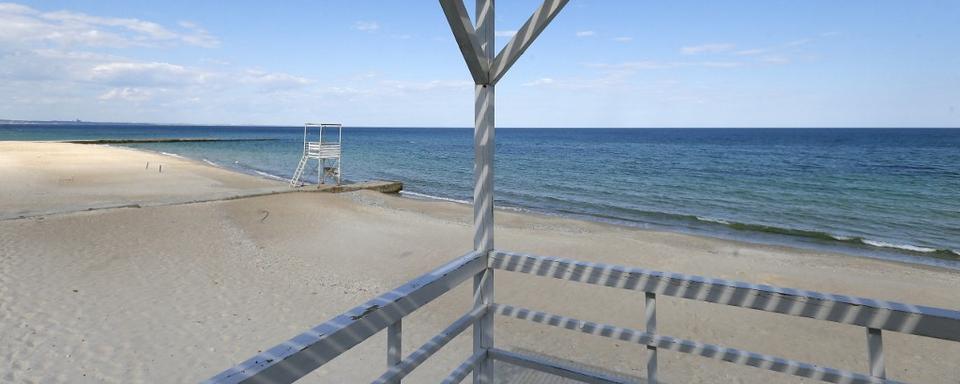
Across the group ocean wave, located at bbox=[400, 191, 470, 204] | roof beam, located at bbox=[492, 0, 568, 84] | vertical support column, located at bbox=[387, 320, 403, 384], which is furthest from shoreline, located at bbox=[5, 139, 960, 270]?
vertical support column, located at bbox=[387, 320, 403, 384]

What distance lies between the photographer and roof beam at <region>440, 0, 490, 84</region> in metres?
2.07

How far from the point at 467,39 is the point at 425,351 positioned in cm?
123

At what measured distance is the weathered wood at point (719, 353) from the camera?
1.99 metres

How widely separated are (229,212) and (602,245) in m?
8.75

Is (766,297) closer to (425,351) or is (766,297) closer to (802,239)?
(425,351)

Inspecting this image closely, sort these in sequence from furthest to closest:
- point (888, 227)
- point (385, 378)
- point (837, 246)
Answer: point (888, 227) < point (837, 246) < point (385, 378)

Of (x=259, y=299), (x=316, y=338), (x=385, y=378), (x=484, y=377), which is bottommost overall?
(x=259, y=299)

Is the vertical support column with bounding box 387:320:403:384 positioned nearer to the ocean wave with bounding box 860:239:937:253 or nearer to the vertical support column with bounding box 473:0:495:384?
the vertical support column with bounding box 473:0:495:384

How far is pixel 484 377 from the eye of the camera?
8.94 feet

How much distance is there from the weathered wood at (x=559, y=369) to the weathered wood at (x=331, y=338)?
0.67 meters

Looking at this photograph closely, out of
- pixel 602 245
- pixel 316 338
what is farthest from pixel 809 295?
pixel 602 245

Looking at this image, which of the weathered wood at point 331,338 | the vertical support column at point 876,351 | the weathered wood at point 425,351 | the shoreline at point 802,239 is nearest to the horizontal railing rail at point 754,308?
the vertical support column at point 876,351

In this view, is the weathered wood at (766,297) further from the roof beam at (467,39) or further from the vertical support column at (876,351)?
the roof beam at (467,39)

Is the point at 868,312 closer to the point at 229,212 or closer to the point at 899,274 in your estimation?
the point at 899,274
